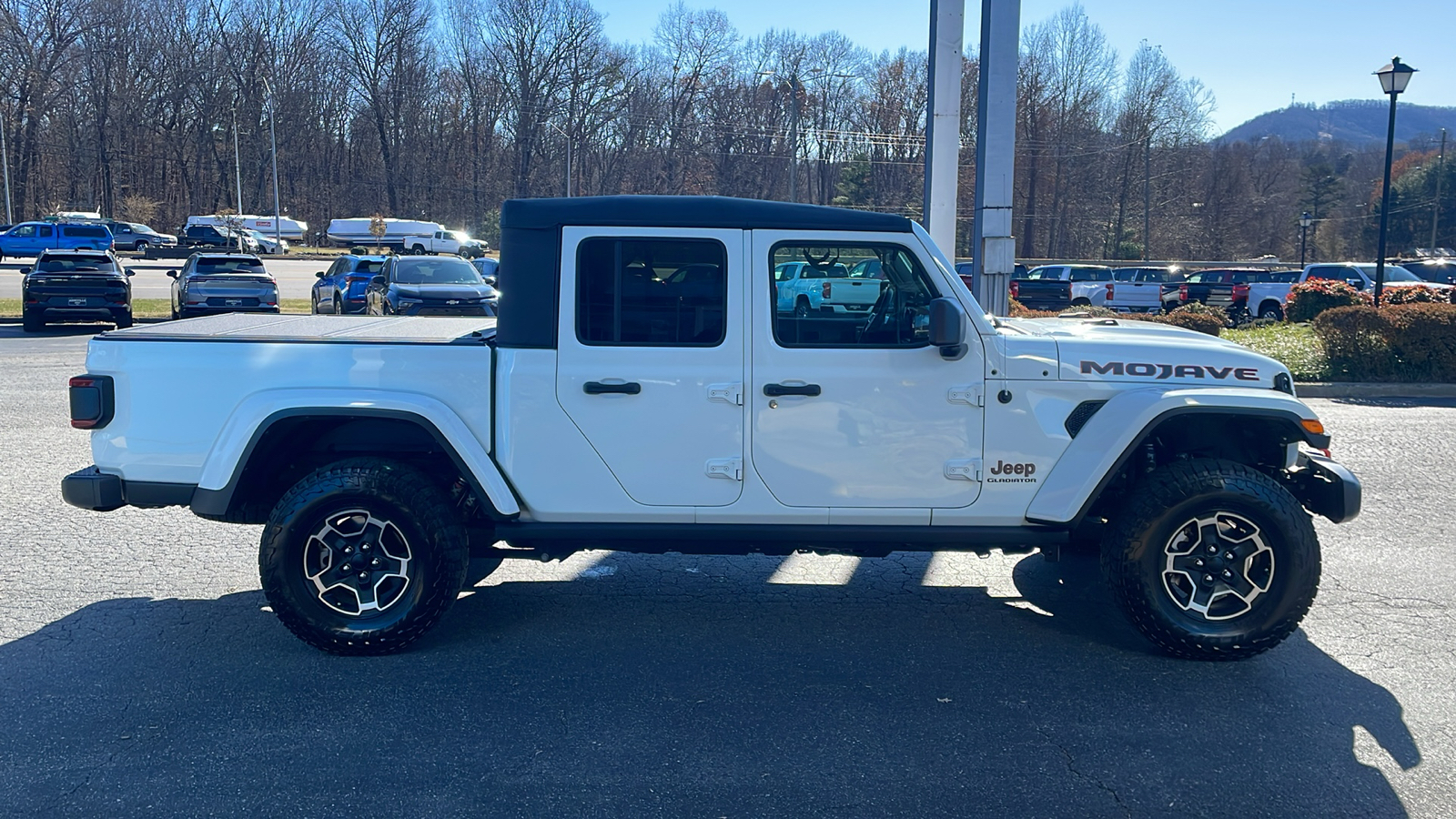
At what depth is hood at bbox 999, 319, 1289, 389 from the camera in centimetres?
473

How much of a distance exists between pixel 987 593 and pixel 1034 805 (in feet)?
7.82

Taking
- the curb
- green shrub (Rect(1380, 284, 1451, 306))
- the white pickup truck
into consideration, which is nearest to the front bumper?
the curb

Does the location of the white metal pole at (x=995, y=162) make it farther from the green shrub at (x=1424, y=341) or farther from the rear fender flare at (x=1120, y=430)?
the green shrub at (x=1424, y=341)

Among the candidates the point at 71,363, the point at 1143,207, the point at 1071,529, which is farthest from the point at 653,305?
the point at 1143,207

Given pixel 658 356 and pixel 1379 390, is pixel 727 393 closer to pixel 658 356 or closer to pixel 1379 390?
pixel 658 356

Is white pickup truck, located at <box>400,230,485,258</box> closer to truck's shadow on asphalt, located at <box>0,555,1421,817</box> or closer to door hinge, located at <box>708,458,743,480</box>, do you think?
truck's shadow on asphalt, located at <box>0,555,1421,817</box>

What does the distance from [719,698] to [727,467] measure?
3.24 feet

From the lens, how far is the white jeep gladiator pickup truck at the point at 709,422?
470 cm

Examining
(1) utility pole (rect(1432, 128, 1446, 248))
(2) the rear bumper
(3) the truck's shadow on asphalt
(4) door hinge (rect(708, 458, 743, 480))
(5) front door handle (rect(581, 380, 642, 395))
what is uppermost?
(1) utility pole (rect(1432, 128, 1446, 248))

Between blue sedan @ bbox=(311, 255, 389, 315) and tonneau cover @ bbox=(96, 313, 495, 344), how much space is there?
16163 mm

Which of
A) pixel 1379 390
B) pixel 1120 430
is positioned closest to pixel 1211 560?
pixel 1120 430

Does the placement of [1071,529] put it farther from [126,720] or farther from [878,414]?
[126,720]

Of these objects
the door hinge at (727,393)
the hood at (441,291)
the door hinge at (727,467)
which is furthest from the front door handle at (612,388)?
the hood at (441,291)

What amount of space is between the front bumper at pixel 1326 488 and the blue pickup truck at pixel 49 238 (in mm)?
52150
